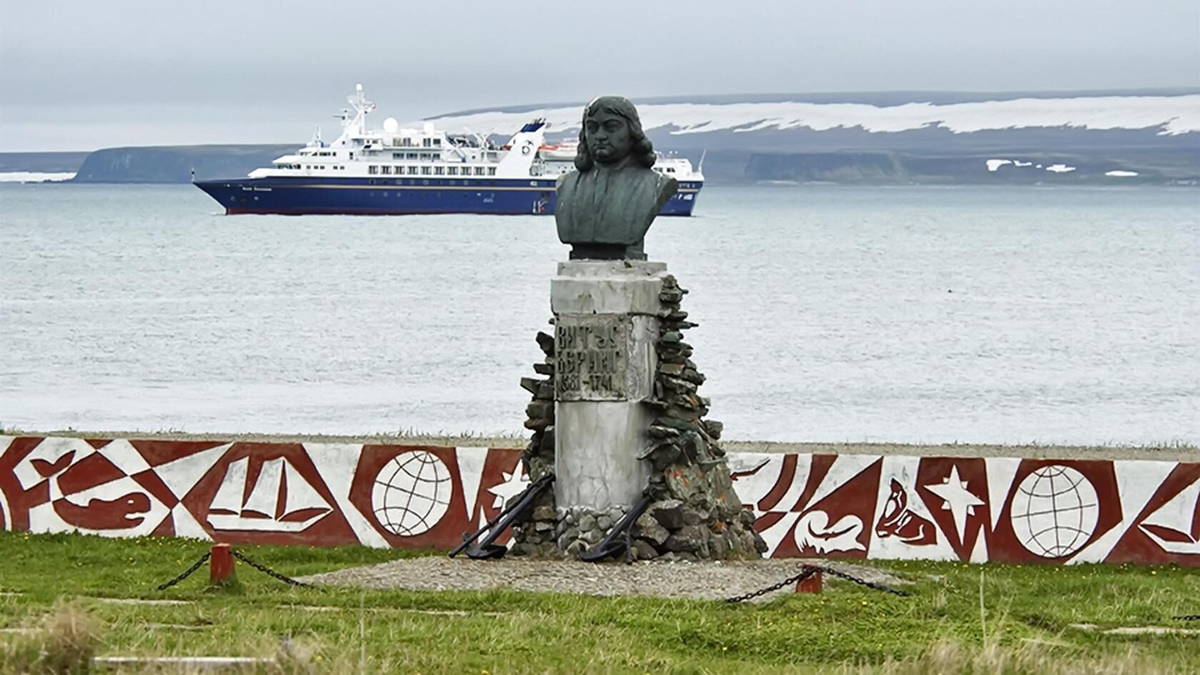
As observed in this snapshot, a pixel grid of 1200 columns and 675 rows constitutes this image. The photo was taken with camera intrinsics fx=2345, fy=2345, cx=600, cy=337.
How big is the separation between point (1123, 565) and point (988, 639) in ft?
24.1

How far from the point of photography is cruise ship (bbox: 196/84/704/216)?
137750 mm

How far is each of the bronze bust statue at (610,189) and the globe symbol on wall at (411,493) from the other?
10.4 ft

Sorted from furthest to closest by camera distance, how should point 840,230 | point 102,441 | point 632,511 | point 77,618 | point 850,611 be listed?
point 840,230 < point 102,441 < point 632,511 < point 850,611 < point 77,618

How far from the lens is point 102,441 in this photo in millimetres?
21438

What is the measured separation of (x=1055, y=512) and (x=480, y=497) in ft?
16.5

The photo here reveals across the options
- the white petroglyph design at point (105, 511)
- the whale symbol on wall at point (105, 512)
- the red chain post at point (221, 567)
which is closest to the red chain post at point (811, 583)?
the red chain post at point (221, 567)

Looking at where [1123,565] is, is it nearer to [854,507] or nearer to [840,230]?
[854,507]

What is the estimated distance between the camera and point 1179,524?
65.0 feet

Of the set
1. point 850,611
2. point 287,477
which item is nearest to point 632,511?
point 850,611

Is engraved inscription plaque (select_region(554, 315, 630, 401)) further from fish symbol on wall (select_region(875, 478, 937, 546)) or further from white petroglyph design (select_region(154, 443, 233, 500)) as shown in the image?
white petroglyph design (select_region(154, 443, 233, 500))

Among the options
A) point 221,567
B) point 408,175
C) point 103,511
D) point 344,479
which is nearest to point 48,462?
point 103,511

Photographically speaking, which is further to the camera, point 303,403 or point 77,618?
point 303,403

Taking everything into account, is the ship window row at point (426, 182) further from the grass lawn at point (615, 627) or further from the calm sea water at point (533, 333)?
the grass lawn at point (615, 627)

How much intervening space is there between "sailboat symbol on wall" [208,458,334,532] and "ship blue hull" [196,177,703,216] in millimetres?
117249
